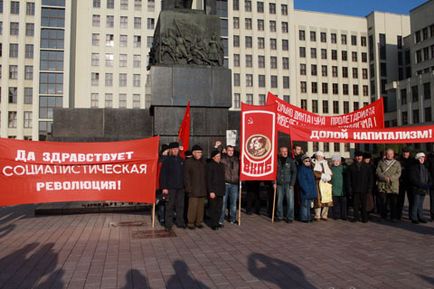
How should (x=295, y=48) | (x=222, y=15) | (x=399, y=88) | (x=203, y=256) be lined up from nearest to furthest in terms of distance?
(x=203, y=256) → (x=399, y=88) → (x=222, y=15) → (x=295, y=48)

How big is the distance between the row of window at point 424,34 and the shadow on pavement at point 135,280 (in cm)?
6641

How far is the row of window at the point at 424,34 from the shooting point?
194ft

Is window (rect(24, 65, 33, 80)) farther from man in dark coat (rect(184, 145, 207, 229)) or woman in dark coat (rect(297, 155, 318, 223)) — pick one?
woman in dark coat (rect(297, 155, 318, 223))

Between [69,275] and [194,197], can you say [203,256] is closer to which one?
[69,275]

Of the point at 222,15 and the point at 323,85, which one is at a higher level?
the point at 222,15

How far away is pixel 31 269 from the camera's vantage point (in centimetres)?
534

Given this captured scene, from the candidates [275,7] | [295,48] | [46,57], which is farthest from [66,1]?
A: [295,48]

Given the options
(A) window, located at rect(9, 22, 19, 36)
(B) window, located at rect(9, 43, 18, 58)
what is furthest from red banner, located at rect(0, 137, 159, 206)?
(A) window, located at rect(9, 22, 19, 36)

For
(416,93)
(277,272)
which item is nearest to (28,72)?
(416,93)

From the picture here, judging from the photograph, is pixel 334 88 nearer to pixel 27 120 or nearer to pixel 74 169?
pixel 27 120

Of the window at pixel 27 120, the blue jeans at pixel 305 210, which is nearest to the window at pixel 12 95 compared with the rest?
the window at pixel 27 120

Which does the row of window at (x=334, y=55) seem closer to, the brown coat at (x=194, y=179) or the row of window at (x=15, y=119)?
the row of window at (x=15, y=119)

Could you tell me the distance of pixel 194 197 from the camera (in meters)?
8.40

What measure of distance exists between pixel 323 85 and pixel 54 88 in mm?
49460
